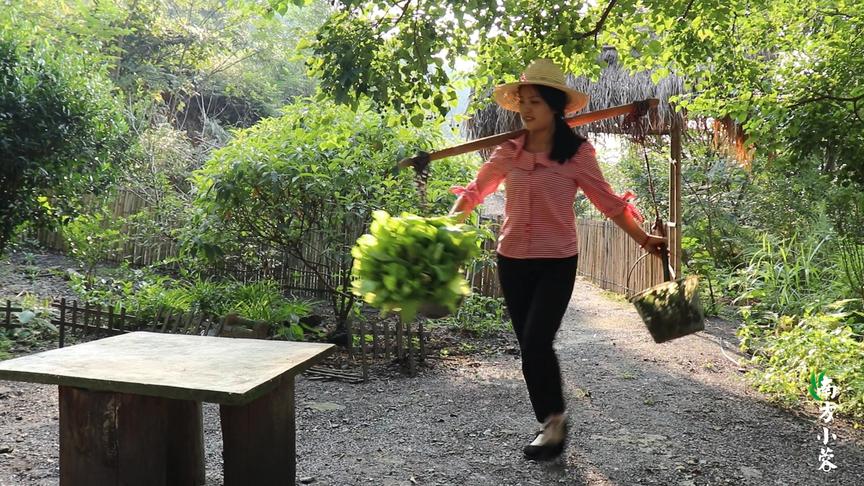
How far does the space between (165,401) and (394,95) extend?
8.14 feet

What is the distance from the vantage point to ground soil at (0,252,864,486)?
3.35 metres

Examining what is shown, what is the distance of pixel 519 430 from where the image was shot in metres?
4.04

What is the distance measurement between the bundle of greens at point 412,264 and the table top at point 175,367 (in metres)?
0.53

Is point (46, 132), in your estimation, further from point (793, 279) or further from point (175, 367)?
point (793, 279)

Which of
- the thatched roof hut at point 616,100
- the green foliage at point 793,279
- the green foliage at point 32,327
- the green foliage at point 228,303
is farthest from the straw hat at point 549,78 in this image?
the thatched roof hut at point 616,100

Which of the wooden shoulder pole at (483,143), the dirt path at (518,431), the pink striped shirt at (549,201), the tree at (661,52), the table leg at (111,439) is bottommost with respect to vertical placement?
the dirt path at (518,431)

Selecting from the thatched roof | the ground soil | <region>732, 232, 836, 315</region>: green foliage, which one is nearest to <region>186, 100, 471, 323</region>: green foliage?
the ground soil

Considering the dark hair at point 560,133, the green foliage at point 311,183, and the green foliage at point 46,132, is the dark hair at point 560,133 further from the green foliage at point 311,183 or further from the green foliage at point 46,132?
the green foliage at point 46,132

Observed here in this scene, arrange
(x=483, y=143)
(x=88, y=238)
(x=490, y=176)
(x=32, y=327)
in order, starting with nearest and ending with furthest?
(x=490, y=176), (x=483, y=143), (x=32, y=327), (x=88, y=238)

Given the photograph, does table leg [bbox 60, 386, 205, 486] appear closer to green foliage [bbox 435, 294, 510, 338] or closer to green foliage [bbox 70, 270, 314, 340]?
green foliage [bbox 70, 270, 314, 340]

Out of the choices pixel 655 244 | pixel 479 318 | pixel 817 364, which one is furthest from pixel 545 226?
pixel 479 318

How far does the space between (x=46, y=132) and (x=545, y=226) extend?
214 inches

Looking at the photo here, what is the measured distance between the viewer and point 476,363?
600cm

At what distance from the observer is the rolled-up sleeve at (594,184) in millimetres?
3062
